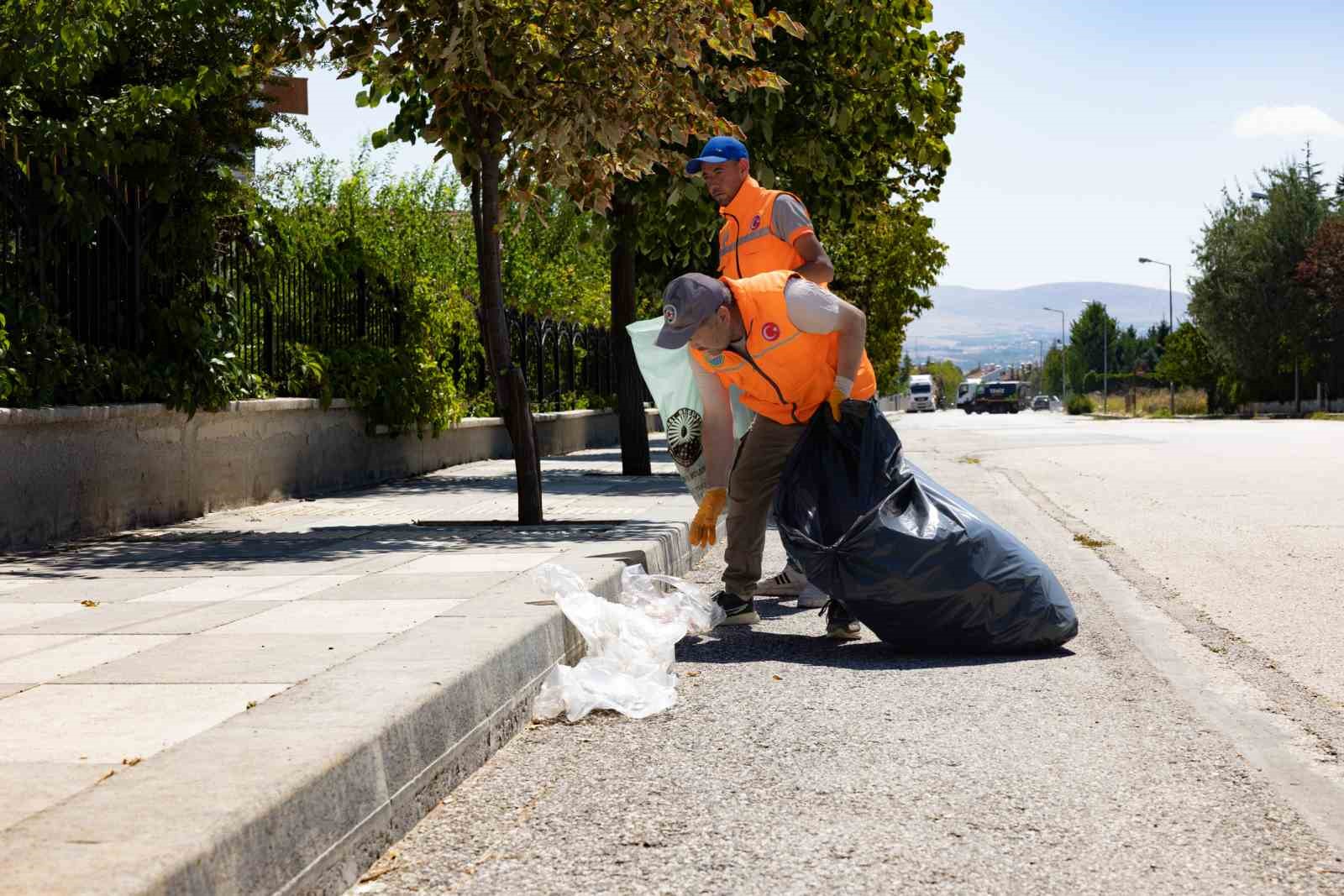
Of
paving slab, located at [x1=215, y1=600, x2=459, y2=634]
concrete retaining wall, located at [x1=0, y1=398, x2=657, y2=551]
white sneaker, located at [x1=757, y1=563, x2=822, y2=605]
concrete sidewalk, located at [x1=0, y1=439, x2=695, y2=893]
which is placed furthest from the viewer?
concrete retaining wall, located at [x1=0, y1=398, x2=657, y2=551]

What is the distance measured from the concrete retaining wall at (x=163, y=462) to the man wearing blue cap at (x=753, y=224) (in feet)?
14.8

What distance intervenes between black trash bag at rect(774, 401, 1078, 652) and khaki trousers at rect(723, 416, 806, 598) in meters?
0.20

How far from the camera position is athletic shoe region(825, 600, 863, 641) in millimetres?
6156

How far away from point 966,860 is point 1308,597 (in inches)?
191

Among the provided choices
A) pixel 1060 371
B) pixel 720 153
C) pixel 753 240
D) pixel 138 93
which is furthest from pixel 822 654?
pixel 1060 371

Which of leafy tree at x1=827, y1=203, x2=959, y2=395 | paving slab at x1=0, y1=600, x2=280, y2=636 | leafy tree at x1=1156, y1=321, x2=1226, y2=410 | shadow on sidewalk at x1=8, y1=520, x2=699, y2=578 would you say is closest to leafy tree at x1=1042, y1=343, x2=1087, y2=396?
leafy tree at x1=1156, y1=321, x2=1226, y2=410

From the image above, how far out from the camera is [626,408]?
16.6 m

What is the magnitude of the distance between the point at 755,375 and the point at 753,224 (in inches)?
32.2

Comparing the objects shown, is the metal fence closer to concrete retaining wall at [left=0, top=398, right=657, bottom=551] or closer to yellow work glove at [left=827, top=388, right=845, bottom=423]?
concrete retaining wall at [left=0, top=398, right=657, bottom=551]

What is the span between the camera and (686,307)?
18.7ft

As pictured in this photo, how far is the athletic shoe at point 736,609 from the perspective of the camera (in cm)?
654

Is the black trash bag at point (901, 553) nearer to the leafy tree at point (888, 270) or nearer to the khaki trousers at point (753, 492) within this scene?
the khaki trousers at point (753, 492)

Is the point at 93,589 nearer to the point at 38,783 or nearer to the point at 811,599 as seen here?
the point at 811,599

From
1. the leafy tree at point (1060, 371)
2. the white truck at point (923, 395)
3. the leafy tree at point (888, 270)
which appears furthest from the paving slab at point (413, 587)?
the leafy tree at point (1060, 371)
